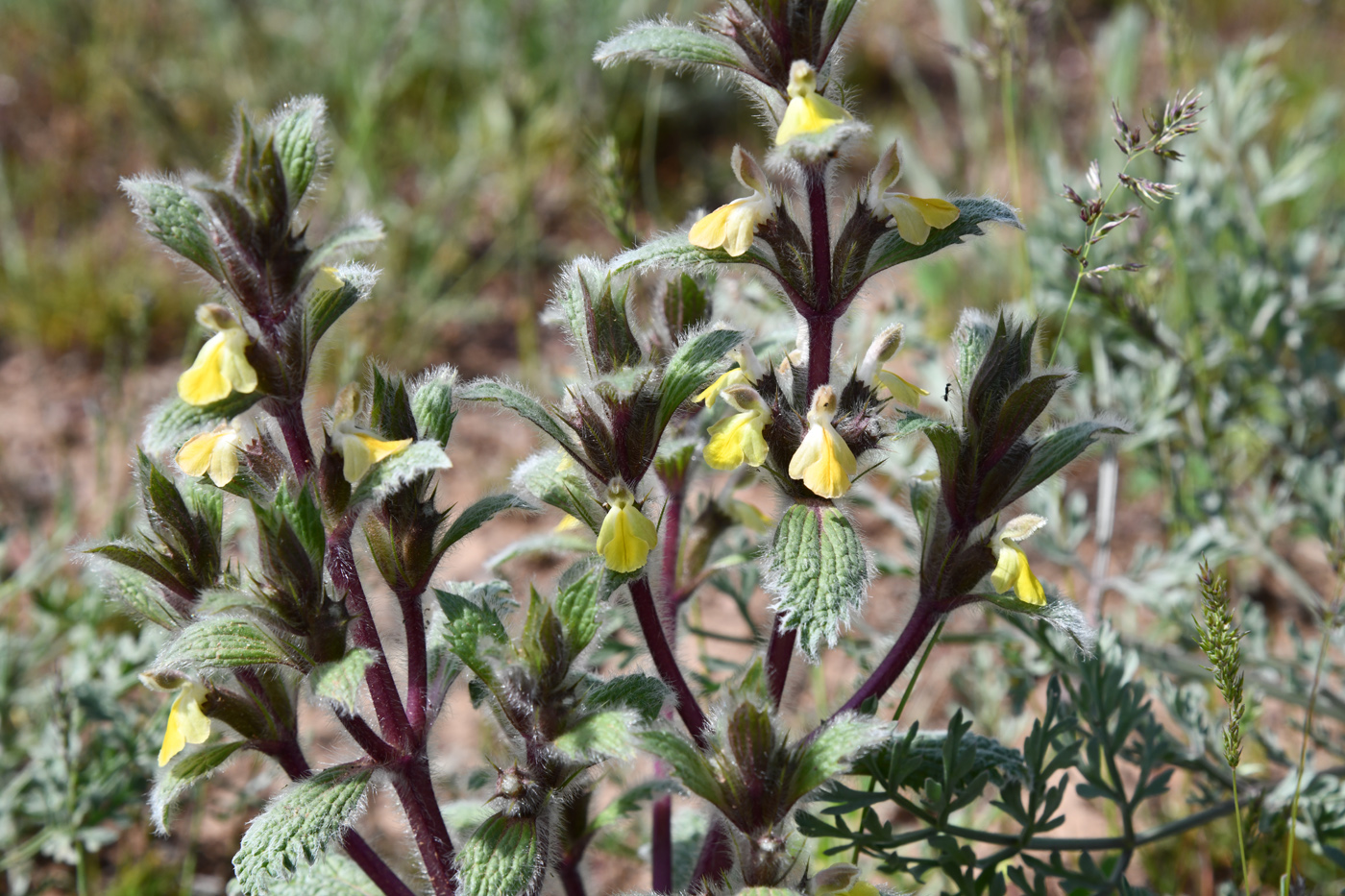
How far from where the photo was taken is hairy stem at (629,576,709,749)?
1427 millimetres

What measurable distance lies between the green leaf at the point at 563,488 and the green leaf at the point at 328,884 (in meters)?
0.64

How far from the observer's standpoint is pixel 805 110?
3.90 ft

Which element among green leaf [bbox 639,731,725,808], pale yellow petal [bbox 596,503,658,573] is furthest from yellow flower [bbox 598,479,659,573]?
green leaf [bbox 639,731,725,808]

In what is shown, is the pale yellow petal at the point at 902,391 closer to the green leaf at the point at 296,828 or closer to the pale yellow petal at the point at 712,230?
the pale yellow petal at the point at 712,230

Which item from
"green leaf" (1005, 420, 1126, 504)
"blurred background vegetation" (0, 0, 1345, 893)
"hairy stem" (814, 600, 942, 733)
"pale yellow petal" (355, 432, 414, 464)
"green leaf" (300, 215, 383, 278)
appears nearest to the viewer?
"green leaf" (300, 215, 383, 278)

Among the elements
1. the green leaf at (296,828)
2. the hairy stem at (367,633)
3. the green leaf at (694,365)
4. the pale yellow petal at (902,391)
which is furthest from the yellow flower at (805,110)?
the green leaf at (296,828)

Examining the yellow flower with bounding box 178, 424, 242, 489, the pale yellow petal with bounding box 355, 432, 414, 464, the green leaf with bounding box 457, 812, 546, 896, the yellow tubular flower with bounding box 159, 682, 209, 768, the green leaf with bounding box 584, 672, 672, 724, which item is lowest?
the green leaf with bounding box 457, 812, 546, 896

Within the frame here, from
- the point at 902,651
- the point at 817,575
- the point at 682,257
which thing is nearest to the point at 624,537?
the point at 817,575

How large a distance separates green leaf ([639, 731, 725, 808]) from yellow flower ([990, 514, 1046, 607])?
1.41ft

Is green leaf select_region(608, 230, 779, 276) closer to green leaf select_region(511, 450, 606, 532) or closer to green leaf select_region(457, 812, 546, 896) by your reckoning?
green leaf select_region(511, 450, 606, 532)

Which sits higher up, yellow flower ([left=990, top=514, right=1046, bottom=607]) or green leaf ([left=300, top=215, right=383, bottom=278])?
green leaf ([left=300, top=215, right=383, bottom=278])

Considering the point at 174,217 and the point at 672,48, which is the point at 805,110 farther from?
the point at 174,217

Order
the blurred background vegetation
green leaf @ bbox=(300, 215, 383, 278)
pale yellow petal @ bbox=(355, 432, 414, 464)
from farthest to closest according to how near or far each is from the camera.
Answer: the blurred background vegetation, pale yellow petal @ bbox=(355, 432, 414, 464), green leaf @ bbox=(300, 215, 383, 278)

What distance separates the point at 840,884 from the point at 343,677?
64cm
